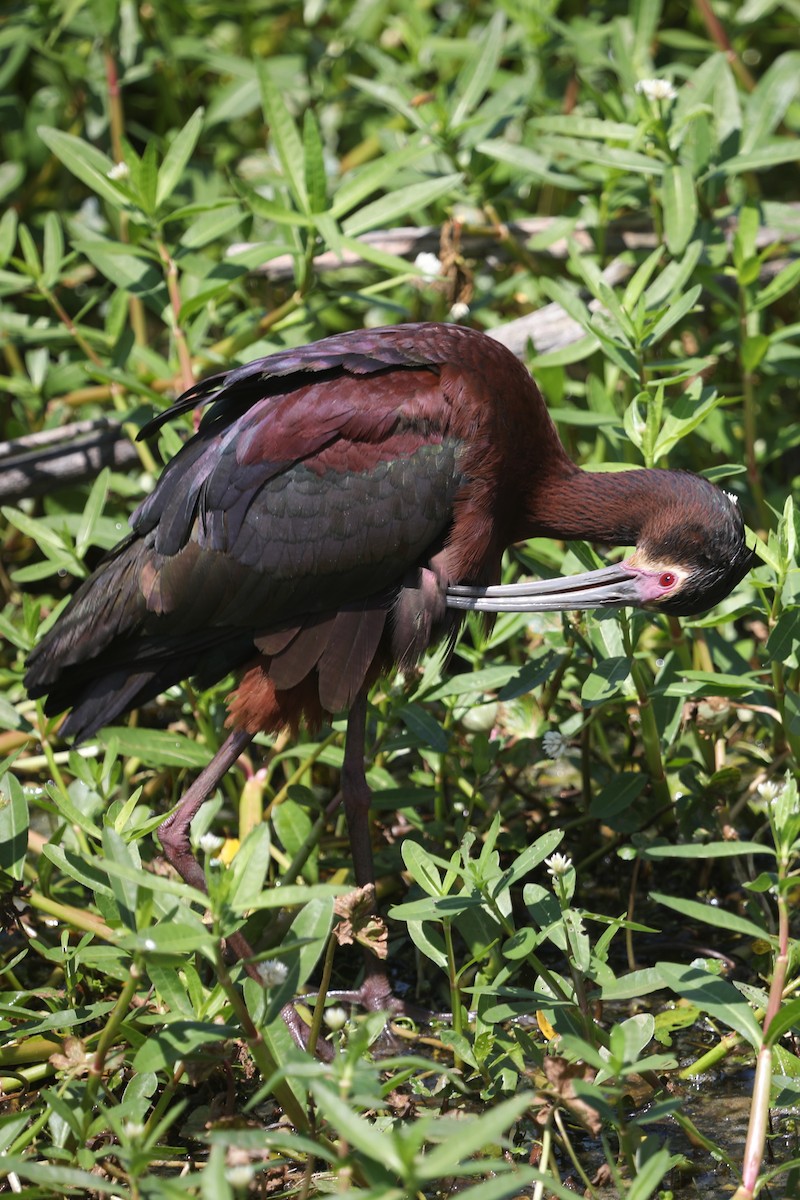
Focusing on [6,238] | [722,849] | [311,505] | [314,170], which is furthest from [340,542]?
[6,238]

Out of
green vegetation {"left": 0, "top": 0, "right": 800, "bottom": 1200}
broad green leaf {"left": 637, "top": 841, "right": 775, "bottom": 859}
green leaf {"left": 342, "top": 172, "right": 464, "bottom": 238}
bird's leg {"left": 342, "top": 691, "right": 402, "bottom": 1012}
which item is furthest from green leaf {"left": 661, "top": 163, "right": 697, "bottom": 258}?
broad green leaf {"left": 637, "top": 841, "right": 775, "bottom": 859}

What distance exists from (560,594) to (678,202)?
1700mm

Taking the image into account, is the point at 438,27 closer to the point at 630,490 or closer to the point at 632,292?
the point at 632,292

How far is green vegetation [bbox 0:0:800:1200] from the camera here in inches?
110

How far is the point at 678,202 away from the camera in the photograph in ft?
15.4

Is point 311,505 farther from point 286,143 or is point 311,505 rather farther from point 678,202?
point 678,202

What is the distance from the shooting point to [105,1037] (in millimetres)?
2857

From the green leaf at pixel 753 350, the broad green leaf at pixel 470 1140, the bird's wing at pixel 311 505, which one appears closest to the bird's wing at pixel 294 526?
the bird's wing at pixel 311 505

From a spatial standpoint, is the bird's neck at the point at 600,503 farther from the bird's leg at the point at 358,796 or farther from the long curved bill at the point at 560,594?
the bird's leg at the point at 358,796

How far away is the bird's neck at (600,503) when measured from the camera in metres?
3.87

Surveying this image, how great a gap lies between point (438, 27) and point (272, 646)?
4.29 meters

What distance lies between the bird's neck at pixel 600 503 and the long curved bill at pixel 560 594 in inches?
6.1

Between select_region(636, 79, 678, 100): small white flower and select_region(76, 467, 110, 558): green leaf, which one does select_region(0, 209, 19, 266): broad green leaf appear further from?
select_region(636, 79, 678, 100): small white flower

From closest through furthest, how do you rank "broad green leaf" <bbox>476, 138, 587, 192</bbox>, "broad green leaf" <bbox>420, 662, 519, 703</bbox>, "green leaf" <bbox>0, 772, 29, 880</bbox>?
1. "green leaf" <bbox>0, 772, 29, 880</bbox>
2. "broad green leaf" <bbox>420, 662, 519, 703</bbox>
3. "broad green leaf" <bbox>476, 138, 587, 192</bbox>
